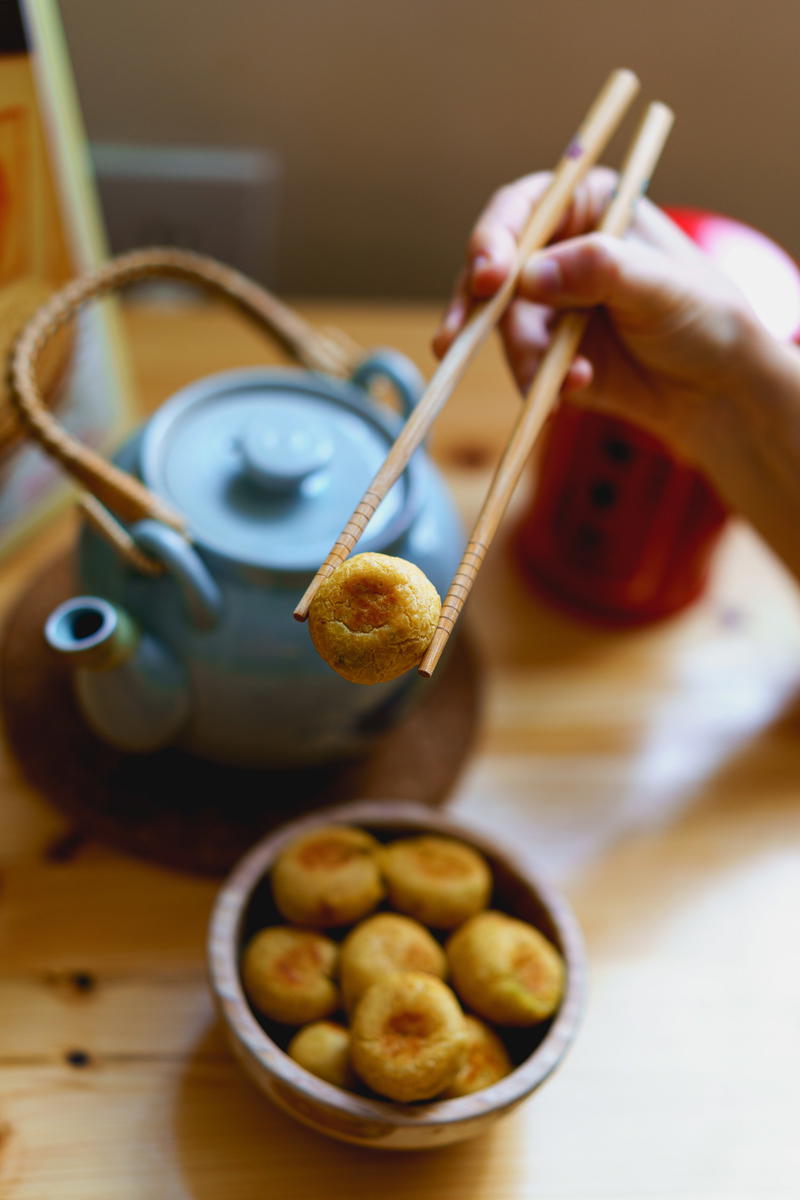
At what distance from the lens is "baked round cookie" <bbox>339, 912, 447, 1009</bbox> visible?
53cm

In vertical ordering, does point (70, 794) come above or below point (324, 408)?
below

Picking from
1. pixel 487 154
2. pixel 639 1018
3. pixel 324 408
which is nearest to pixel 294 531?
pixel 324 408

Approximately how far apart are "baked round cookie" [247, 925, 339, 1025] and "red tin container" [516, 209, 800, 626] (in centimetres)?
40

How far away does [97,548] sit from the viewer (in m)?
0.63

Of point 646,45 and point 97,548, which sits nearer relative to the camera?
point 97,548

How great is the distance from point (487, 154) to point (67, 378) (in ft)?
1.80

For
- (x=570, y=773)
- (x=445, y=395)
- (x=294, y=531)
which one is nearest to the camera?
(x=445, y=395)

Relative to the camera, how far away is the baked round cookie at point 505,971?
52 centimetres

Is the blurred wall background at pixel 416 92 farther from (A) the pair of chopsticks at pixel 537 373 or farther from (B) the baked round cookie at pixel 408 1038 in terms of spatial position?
(B) the baked round cookie at pixel 408 1038

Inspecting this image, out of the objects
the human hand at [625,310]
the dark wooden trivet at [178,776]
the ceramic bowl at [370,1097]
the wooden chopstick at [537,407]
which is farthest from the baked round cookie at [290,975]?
the human hand at [625,310]

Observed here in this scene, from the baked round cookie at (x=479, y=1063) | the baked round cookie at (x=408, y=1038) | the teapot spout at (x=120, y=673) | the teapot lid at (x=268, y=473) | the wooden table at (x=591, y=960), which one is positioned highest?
the teapot lid at (x=268, y=473)

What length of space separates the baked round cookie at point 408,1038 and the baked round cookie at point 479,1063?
0.07 feet

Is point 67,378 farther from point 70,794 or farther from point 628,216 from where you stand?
point 628,216

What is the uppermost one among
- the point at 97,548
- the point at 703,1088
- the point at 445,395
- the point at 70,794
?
the point at 445,395
